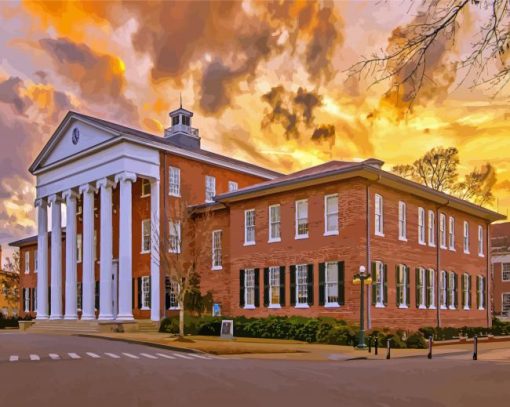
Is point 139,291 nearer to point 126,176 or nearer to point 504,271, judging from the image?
point 126,176

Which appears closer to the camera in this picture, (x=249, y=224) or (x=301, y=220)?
(x=301, y=220)

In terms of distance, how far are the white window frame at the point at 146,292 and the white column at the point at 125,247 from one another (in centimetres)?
184

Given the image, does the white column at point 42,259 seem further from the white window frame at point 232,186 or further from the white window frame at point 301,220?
the white window frame at point 301,220

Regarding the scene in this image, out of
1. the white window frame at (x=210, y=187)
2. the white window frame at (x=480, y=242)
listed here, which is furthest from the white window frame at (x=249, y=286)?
the white window frame at (x=480, y=242)

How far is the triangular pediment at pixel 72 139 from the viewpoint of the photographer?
4583 centimetres

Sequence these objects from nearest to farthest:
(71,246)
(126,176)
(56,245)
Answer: (126,176)
(71,246)
(56,245)

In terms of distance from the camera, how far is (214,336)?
1391 inches

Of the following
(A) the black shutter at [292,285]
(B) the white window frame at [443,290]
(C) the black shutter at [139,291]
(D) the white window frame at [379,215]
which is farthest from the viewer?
(C) the black shutter at [139,291]

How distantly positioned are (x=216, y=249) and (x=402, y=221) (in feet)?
39.2

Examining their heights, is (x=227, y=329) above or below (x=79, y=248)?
below

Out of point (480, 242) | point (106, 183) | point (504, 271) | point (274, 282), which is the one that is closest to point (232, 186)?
point (106, 183)

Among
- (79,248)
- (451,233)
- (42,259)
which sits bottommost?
(42,259)

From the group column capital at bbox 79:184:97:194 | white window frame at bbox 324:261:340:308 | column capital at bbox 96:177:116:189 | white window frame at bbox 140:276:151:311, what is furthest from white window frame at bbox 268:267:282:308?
column capital at bbox 79:184:97:194

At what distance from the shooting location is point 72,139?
160 ft
